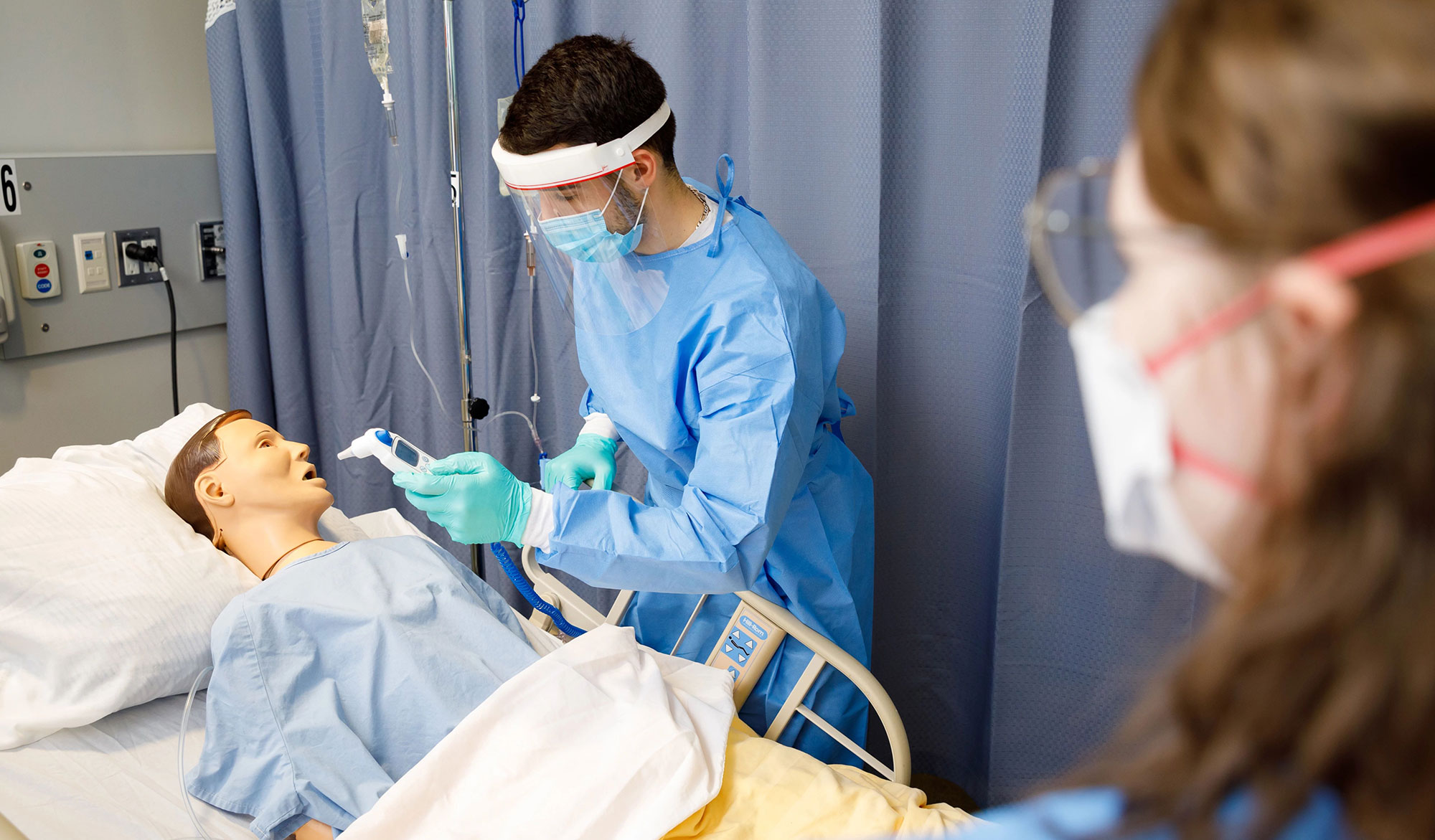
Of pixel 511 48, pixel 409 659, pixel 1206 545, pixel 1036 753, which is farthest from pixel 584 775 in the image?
pixel 511 48

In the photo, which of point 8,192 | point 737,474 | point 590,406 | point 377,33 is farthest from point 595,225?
point 8,192

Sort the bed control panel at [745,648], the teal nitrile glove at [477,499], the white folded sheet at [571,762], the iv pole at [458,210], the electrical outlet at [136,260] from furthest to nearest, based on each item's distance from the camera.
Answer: the electrical outlet at [136,260], the iv pole at [458,210], the bed control panel at [745,648], the teal nitrile glove at [477,499], the white folded sheet at [571,762]

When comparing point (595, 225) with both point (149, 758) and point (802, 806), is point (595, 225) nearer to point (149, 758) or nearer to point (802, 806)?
point (802, 806)

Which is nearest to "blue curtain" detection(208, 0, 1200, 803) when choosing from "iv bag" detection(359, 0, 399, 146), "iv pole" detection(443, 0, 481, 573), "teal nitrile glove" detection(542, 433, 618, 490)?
"iv bag" detection(359, 0, 399, 146)

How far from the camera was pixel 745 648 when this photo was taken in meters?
1.50

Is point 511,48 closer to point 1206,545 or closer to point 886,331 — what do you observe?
point 886,331

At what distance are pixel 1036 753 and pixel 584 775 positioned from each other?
1.07 meters

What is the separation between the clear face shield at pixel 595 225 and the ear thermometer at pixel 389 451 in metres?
0.36

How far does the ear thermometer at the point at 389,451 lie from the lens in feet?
4.28

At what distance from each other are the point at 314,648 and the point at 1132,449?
1.25m

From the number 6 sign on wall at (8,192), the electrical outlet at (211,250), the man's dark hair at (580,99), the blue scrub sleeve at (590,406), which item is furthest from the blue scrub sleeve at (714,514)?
the electrical outlet at (211,250)

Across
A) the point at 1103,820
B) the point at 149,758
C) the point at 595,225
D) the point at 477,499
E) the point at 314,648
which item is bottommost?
the point at 149,758

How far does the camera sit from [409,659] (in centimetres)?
138

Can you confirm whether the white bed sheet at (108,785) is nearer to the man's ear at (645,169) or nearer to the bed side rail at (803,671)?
the bed side rail at (803,671)
